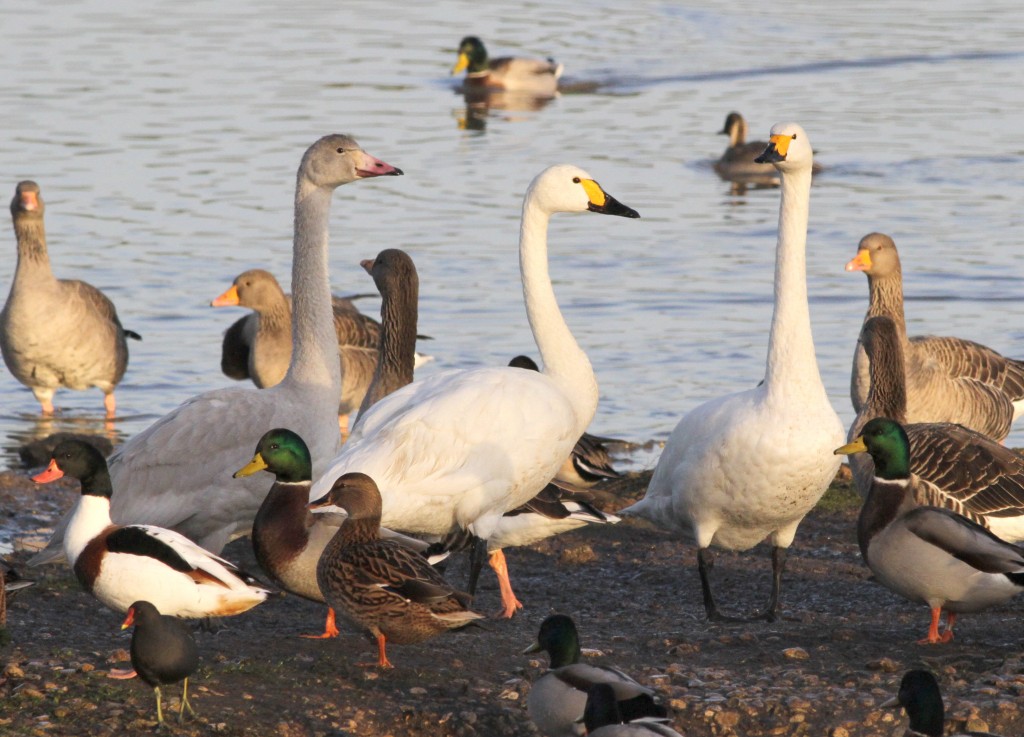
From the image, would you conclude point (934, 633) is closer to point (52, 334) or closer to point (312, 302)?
point (312, 302)

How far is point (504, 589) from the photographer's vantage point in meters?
8.12

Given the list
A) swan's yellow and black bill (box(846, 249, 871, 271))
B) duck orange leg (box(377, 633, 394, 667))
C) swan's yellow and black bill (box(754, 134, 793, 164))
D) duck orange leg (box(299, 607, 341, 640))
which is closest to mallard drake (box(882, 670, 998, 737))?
duck orange leg (box(377, 633, 394, 667))

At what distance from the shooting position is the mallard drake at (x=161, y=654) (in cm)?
573

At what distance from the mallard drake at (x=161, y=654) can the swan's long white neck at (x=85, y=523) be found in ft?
3.77

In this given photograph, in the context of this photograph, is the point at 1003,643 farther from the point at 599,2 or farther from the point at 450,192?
the point at 599,2

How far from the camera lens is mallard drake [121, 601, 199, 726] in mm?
5727

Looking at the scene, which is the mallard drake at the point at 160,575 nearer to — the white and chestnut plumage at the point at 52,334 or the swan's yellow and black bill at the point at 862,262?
the swan's yellow and black bill at the point at 862,262

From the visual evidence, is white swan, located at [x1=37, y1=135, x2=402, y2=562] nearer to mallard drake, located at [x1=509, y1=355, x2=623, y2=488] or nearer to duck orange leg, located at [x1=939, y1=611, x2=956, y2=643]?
mallard drake, located at [x1=509, y1=355, x2=623, y2=488]

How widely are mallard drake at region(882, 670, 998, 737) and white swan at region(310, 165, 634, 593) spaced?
103 inches

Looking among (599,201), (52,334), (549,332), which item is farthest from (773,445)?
(52,334)

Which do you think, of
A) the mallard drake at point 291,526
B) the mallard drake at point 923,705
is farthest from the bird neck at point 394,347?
the mallard drake at point 923,705

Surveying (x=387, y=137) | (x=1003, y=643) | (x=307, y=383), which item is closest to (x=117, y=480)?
(x=307, y=383)

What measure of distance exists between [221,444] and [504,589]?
5.11 feet

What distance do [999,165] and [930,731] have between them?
1917 centimetres
